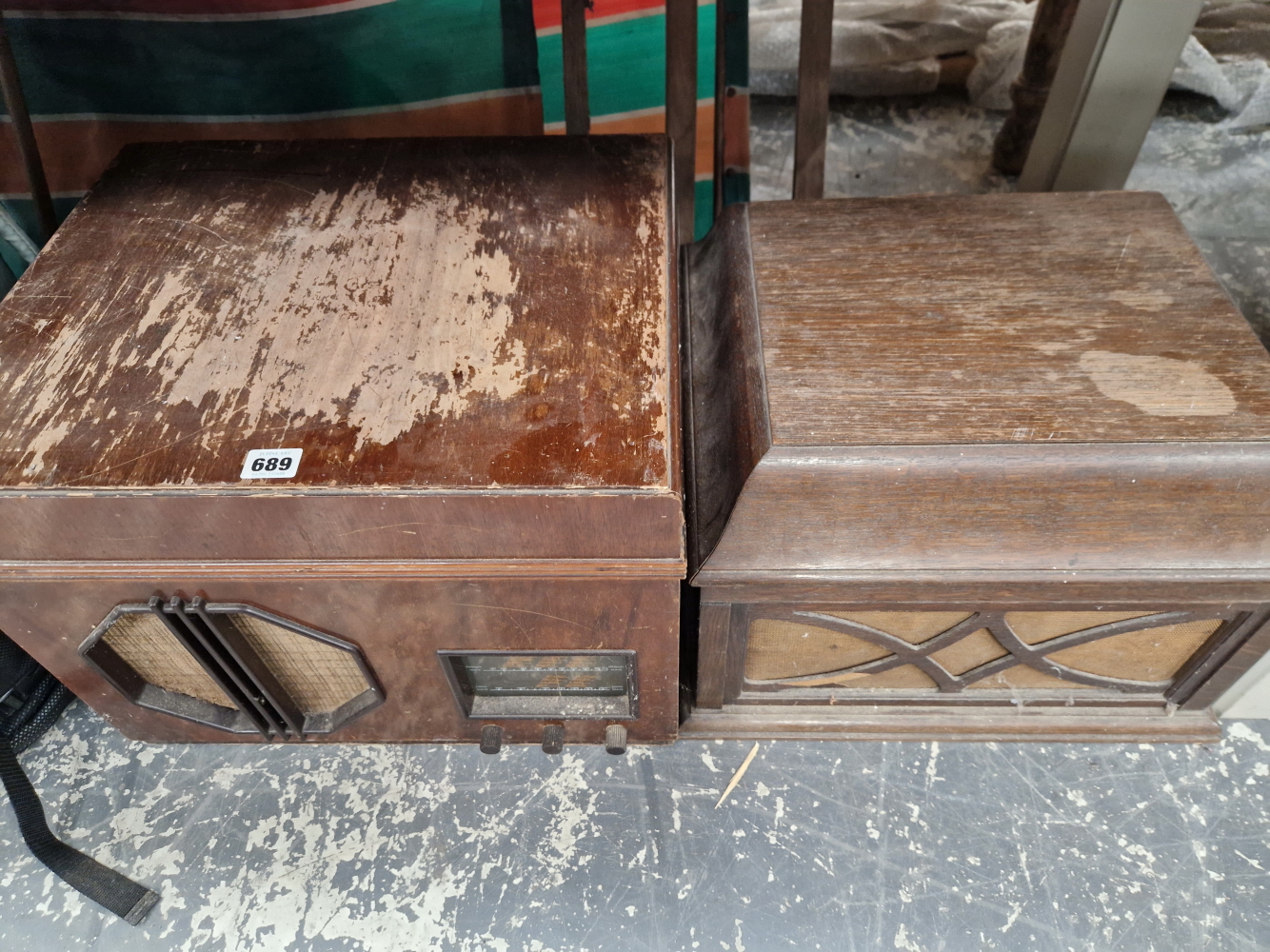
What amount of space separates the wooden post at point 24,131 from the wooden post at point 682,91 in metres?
0.88

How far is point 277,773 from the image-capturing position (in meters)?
1.15

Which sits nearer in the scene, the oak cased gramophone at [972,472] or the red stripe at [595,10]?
the oak cased gramophone at [972,472]

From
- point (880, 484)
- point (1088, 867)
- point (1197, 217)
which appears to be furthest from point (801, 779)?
point (1197, 217)

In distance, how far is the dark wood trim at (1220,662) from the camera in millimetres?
991

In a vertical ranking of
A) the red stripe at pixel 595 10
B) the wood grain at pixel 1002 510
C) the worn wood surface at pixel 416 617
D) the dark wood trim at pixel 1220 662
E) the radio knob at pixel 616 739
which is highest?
the red stripe at pixel 595 10

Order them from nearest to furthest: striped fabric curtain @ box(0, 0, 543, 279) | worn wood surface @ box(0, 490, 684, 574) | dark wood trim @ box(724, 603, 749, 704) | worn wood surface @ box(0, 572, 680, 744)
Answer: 1. worn wood surface @ box(0, 490, 684, 574)
2. worn wood surface @ box(0, 572, 680, 744)
3. dark wood trim @ box(724, 603, 749, 704)
4. striped fabric curtain @ box(0, 0, 543, 279)

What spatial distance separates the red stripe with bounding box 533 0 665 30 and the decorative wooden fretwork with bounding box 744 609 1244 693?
101 centimetres

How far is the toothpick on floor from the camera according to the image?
1.12 metres

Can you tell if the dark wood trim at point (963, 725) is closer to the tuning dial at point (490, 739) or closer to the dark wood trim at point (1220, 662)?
the dark wood trim at point (1220, 662)

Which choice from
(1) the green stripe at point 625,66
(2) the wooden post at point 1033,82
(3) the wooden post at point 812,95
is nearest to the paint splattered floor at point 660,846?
(3) the wooden post at point 812,95

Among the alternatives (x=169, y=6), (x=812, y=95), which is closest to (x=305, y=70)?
(x=169, y=6)

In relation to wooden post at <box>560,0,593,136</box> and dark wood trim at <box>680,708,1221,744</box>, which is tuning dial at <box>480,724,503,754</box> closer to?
dark wood trim at <box>680,708,1221,744</box>

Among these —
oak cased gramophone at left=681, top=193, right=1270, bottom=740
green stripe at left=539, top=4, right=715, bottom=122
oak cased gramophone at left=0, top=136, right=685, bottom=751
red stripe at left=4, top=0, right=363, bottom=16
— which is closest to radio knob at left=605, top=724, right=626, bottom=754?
oak cased gramophone at left=0, top=136, right=685, bottom=751

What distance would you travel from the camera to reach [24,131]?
1188mm
